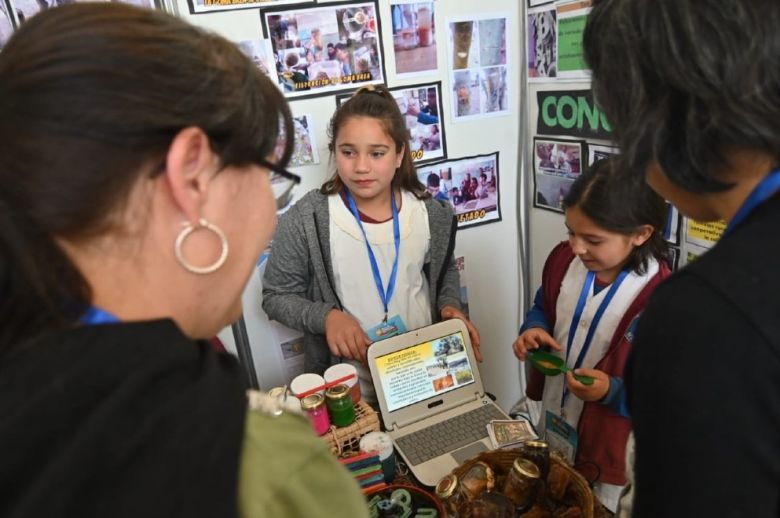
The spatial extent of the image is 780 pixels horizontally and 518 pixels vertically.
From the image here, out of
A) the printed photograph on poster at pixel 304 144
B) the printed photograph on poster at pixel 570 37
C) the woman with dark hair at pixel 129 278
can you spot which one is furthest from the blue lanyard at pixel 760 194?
the printed photograph on poster at pixel 304 144

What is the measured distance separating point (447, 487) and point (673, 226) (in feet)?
3.00

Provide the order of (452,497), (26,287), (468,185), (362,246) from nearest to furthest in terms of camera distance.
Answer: (26,287), (452,497), (362,246), (468,185)

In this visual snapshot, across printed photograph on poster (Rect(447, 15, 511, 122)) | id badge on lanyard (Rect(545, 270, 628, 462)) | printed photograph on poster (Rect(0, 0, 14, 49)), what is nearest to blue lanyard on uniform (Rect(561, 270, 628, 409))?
id badge on lanyard (Rect(545, 270, 628, 462))

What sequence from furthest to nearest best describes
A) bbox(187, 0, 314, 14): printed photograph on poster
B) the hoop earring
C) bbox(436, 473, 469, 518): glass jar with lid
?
bbox(187, 0, 314, 14): printed photograph on poster → bbox(436, 473, 469, 518): glass jar with lid → the hoop earring

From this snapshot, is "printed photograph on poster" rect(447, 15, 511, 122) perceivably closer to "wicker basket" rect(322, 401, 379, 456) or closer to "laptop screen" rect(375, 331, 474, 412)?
"laptop screen" rect(375, 331, 474, 412)

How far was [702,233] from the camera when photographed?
1277 millimetres

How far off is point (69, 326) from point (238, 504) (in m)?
0.17

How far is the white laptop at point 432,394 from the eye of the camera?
110 cm

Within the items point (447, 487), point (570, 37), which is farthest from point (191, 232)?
point (570, 37)

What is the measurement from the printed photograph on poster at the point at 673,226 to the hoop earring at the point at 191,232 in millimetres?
1223

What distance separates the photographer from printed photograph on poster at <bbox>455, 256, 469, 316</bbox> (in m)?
1.84

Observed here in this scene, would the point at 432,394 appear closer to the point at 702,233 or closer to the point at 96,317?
the point at 702,233

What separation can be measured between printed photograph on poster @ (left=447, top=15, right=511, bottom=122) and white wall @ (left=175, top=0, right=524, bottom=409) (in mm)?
24

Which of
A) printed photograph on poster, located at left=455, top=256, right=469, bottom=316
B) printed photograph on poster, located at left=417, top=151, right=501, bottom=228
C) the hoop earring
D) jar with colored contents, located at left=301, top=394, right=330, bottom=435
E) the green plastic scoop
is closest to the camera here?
the hoop earring
